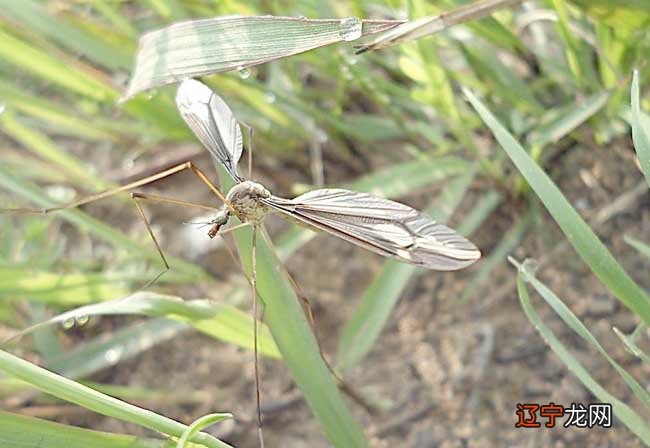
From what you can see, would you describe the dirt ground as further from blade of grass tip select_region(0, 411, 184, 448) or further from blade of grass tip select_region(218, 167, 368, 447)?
blade of grass tip select_region(0, 411, 184, 448)

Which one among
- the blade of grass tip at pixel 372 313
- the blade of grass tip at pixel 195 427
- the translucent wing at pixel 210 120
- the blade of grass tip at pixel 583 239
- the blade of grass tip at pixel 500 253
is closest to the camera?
the blade of grass tip at pixel 195 427

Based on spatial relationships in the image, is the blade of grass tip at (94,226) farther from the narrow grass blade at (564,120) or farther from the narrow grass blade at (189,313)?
the narrow grass blade at (564,120)

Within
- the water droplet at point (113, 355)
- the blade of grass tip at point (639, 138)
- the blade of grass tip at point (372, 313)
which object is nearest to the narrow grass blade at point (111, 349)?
the water droplet at point (113, 355)

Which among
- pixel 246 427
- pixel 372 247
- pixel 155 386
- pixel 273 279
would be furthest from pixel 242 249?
pixel 155 386

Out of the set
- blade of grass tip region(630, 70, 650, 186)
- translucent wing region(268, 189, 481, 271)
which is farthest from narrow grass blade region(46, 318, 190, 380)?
blade of grass tip region(630, 70, 650, 186)

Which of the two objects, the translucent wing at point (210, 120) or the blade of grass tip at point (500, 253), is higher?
the translucent wing at point (210, 120)

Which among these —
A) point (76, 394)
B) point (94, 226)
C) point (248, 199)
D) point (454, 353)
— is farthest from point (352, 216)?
point (94, 226)

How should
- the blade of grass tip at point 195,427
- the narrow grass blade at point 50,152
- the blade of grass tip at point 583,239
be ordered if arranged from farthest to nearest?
the narrow grass blade at point 50,152 → the blade of grass tip at point 583,239 → the blade of grass tip at point 195,427

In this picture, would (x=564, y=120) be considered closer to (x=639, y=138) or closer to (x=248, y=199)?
(x=639, y=138)
